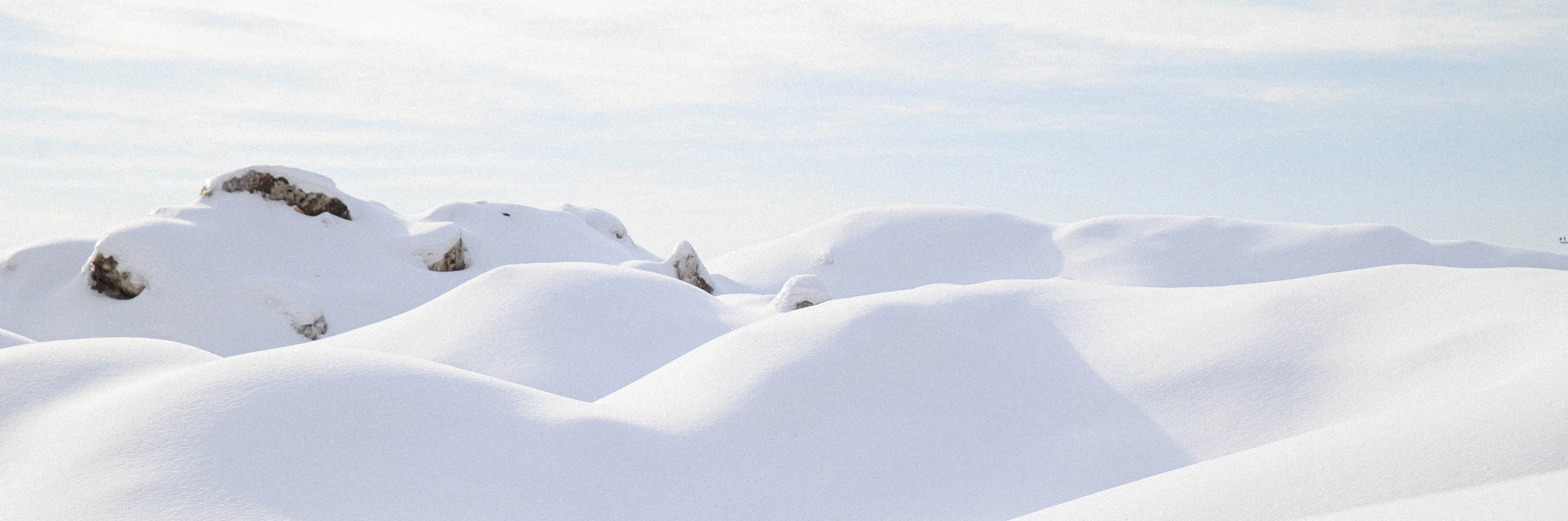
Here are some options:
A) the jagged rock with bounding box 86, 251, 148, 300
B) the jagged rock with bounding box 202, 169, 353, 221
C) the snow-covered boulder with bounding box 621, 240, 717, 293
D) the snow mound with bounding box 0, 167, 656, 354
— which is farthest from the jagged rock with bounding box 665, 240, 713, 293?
the jagged rock with bounding box 86, 251, 148, 300

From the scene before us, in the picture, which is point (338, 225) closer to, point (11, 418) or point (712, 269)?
point (712, 269)

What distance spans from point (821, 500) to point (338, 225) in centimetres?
1192

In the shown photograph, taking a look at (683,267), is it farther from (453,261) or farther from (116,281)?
(116,281)

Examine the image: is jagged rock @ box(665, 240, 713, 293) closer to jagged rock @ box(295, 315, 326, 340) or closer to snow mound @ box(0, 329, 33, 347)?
jagged rock @ box(295, 315, 326, 340)

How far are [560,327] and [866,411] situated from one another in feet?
12.1

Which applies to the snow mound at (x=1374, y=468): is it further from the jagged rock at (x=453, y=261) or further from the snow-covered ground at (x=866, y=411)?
the jagged rock at (x=453, y=261)

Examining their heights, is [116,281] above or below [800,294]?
below

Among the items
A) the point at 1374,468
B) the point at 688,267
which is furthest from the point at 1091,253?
the point at 1374,468

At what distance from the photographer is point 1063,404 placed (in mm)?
4973

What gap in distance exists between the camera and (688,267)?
14047 mm

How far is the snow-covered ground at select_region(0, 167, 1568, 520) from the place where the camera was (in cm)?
312

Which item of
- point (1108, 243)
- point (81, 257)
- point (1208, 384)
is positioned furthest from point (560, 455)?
point (1108, 243)

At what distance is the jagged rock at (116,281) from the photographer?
11.4 meters

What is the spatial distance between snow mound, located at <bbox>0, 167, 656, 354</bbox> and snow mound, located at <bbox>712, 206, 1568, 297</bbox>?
20.1 feet
